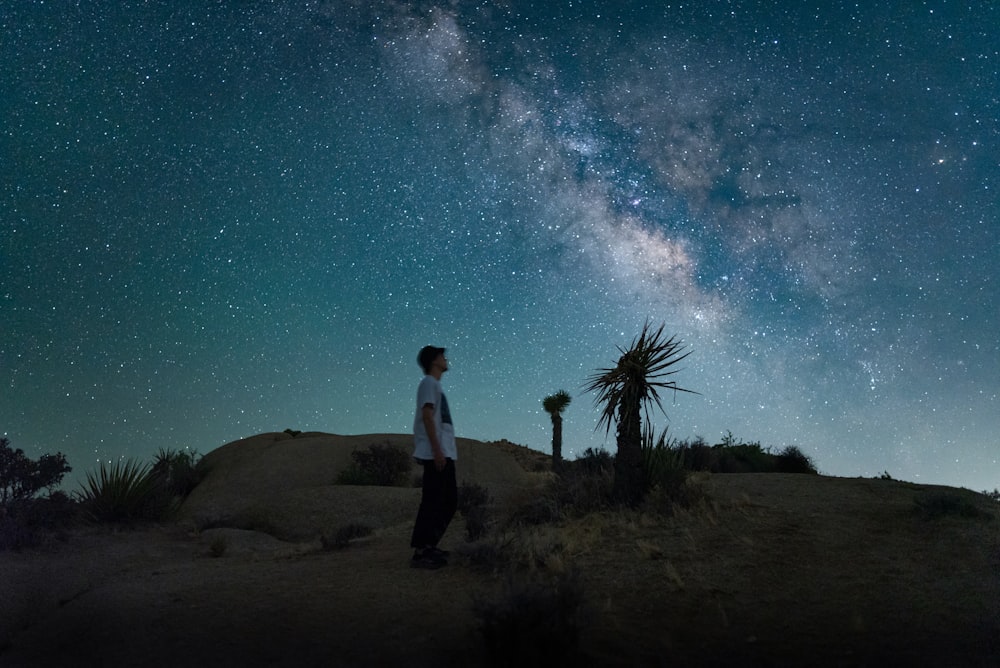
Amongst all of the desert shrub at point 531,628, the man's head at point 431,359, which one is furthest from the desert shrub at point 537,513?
the desert shrub at point 531,628

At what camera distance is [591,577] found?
21.6 feet

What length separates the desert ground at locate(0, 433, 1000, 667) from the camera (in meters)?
4.88

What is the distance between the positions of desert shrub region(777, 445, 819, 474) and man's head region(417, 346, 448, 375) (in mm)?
18886

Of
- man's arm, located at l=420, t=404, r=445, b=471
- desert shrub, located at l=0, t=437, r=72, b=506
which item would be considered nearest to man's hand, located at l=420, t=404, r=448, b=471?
man's arm, located at l=420, t=404, r=445, b=471

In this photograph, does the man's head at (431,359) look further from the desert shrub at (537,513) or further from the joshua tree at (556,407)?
the joshua tree at (556,407)

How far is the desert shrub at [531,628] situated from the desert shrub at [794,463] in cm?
2063

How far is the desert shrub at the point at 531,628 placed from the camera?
14.1ft

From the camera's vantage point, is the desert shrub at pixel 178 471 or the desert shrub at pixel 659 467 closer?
the desert shrub at pixel 659 467

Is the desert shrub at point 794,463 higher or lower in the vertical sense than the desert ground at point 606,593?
higher

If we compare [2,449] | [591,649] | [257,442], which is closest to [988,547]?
[591,649]

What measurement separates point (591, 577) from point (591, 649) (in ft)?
6.18

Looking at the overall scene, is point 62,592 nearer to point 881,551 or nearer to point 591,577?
point 591,577

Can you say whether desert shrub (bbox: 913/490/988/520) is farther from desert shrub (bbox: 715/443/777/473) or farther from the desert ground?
desert shrub (bbox: 715/443/777/473)

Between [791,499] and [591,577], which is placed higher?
[791,499]
